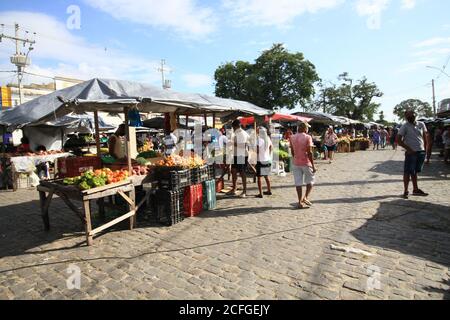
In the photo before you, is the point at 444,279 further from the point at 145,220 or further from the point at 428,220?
the point at 145,220

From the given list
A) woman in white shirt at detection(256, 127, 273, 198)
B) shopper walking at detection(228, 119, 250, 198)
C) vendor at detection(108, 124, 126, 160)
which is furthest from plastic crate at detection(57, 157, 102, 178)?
woman in white shirt at detection(256, 127, 273, 198)

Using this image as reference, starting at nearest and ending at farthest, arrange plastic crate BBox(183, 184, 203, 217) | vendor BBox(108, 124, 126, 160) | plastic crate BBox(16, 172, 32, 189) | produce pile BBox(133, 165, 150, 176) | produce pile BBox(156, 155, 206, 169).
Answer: produce pile BBox(133, 165, 150, 176), produce pile BBox(156, 155, 206, 169), plastic crate BBox(183, 184, 203, 217), vendor BBox(108, 124, 126, 160), plastic crate BBox(16, 172, 32, 189)

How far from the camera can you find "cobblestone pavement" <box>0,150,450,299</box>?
370 centimetres

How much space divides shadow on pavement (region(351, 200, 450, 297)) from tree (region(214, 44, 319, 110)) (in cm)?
3905

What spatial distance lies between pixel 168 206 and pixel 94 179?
1.59 meters

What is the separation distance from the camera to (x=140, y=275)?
4.12 metres

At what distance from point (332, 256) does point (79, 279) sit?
11.8 feet

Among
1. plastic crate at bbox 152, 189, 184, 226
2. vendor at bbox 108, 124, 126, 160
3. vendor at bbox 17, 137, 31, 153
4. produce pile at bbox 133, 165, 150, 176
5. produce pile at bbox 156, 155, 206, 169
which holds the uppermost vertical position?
vendor at bbox 17, 137, 31, 153

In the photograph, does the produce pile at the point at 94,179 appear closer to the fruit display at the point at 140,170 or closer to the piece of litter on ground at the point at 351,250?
the fruit display at the point at 140,170

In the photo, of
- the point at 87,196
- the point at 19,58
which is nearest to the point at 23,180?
the point at 87,196

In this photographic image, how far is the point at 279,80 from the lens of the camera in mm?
44375

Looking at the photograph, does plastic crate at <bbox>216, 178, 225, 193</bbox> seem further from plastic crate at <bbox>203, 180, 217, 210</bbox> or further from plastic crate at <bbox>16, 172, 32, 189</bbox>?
plastic crate at <bbox>16, 172, 32, 189</bbox>

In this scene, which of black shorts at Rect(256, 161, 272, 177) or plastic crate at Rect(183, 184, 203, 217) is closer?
plastic crate at Rect(183, 184, 203, 217)
